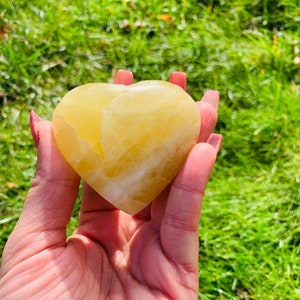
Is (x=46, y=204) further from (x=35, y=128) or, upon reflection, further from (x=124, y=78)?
(x=124, y=78)

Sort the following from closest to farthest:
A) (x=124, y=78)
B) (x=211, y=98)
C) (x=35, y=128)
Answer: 1. (x=35, y=128)
2. (x=211, y=98)
3. (x=124, y=78)

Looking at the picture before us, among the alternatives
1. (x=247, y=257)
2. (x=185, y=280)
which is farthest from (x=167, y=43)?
(x=185, y=280)

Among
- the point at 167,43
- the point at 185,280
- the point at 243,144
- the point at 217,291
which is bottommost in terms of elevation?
the point at 217,291

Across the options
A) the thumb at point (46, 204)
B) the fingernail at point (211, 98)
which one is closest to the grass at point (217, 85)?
the fingernail at point (211, 98)

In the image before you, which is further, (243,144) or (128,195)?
(243,144)

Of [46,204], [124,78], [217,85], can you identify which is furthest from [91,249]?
[217,85]

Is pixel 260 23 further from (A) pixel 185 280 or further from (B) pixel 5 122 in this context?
(A) pixel 185 280
